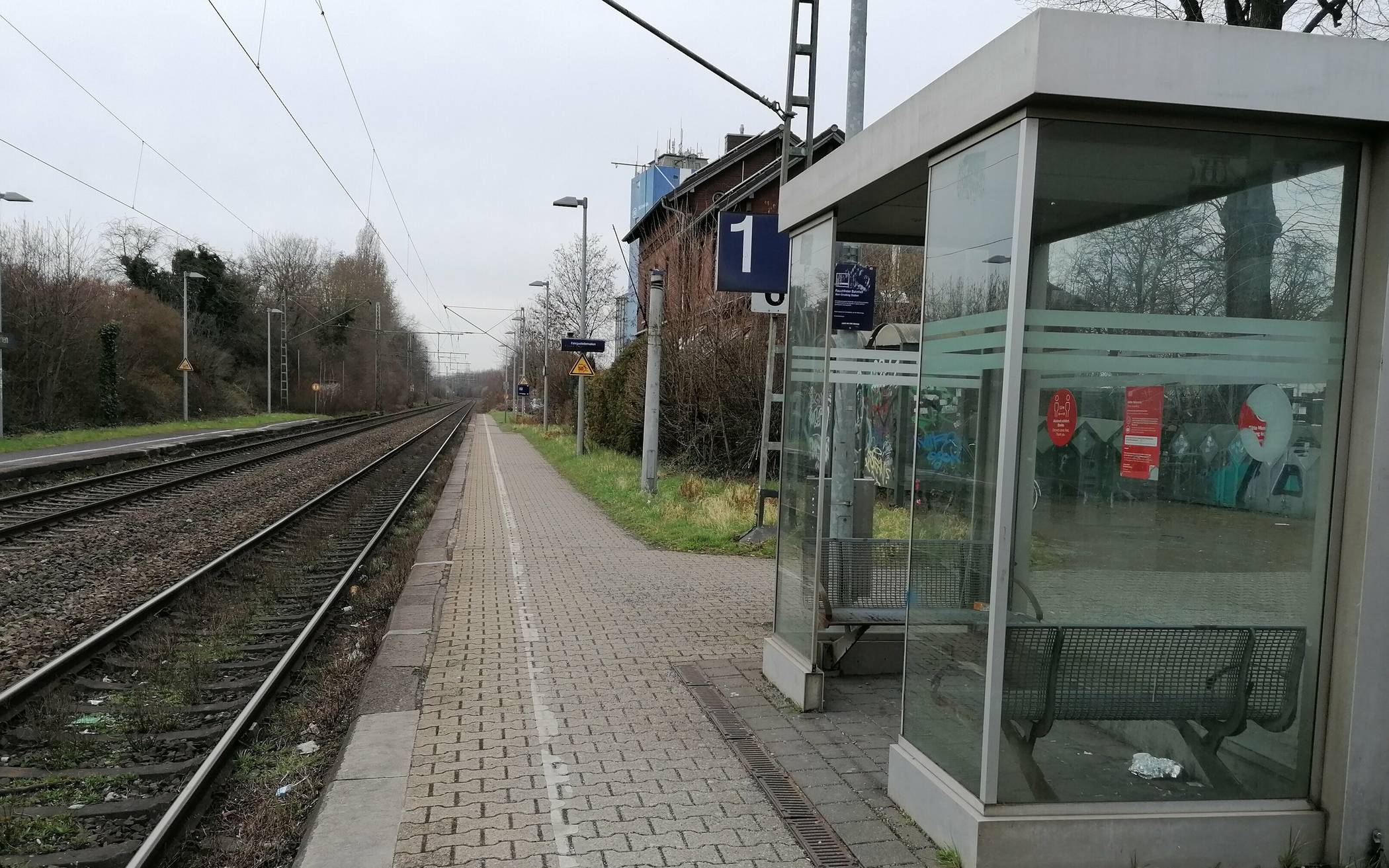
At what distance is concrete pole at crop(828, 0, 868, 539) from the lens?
7.04 metres

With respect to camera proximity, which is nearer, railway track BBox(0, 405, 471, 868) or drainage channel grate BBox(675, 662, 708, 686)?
railway track BBox(0, 405, 471, 868)

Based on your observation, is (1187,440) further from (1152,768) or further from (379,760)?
(379,760)

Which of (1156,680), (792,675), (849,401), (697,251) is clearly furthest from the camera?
(697,251)

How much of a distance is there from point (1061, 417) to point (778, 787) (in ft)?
6.66

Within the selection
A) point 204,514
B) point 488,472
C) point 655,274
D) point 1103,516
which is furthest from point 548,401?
point 1103,516

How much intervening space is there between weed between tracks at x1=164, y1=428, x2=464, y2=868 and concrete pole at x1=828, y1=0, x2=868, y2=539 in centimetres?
317

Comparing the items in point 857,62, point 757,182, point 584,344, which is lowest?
point 584,344

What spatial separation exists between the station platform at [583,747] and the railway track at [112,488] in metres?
6.67

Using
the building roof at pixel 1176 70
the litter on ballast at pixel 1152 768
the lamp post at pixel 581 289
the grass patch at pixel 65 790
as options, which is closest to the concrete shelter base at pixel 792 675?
the litter on ballast at pixel 1152 768

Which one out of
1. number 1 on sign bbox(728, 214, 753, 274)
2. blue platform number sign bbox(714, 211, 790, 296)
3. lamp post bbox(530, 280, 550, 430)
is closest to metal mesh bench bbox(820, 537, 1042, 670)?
blue platform number sign bbox(714, 211, 790, 296)

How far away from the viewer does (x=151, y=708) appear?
5.71 m

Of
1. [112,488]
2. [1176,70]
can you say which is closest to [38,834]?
[1176,70]

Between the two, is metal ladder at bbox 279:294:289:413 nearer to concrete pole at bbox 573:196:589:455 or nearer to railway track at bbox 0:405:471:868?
concrete pole at bbox 573:196:589:455

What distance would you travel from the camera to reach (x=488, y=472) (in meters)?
25.6
